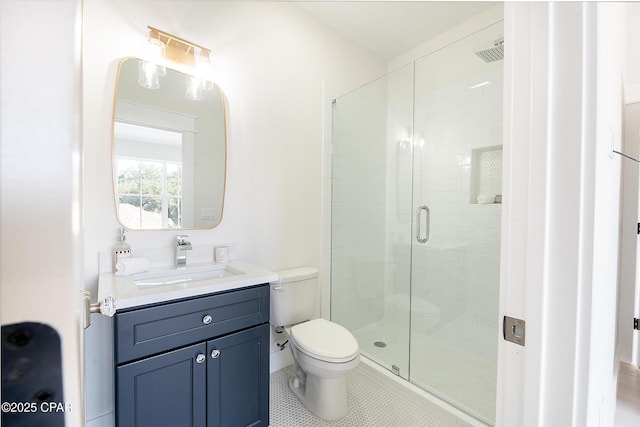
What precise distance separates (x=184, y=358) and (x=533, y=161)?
1.39 meters

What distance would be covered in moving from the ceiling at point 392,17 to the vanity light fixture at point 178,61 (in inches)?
38.7

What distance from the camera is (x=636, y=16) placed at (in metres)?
1.94

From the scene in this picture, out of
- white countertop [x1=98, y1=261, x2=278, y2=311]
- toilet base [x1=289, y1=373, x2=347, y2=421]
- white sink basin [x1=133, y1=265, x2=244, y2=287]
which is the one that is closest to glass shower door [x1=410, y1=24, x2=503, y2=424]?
toilet base [x1=289, y1=373, x2=347, y2=421]

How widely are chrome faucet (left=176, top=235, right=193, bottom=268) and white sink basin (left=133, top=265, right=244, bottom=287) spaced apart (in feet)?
0.14

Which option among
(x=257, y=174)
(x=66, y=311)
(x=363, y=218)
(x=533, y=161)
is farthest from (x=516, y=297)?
(x=363, y=218)

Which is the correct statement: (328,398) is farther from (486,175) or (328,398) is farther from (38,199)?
(486,175)

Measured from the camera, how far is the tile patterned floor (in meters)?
1.55

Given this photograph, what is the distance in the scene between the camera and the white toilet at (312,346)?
151 cm

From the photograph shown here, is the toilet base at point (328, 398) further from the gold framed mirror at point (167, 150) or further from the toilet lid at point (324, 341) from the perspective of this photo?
the gold framed mirror at point (167, 150)

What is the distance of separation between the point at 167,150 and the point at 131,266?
68cm

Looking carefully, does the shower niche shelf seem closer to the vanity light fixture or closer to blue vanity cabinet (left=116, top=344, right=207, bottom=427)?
the vanity light fixture

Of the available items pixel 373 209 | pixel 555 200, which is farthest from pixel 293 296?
pixel 555 200

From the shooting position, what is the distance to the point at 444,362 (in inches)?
80.0

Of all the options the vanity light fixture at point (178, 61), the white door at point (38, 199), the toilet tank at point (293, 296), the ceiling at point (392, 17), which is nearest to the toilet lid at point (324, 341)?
the toilet tank at point (293, 296)
